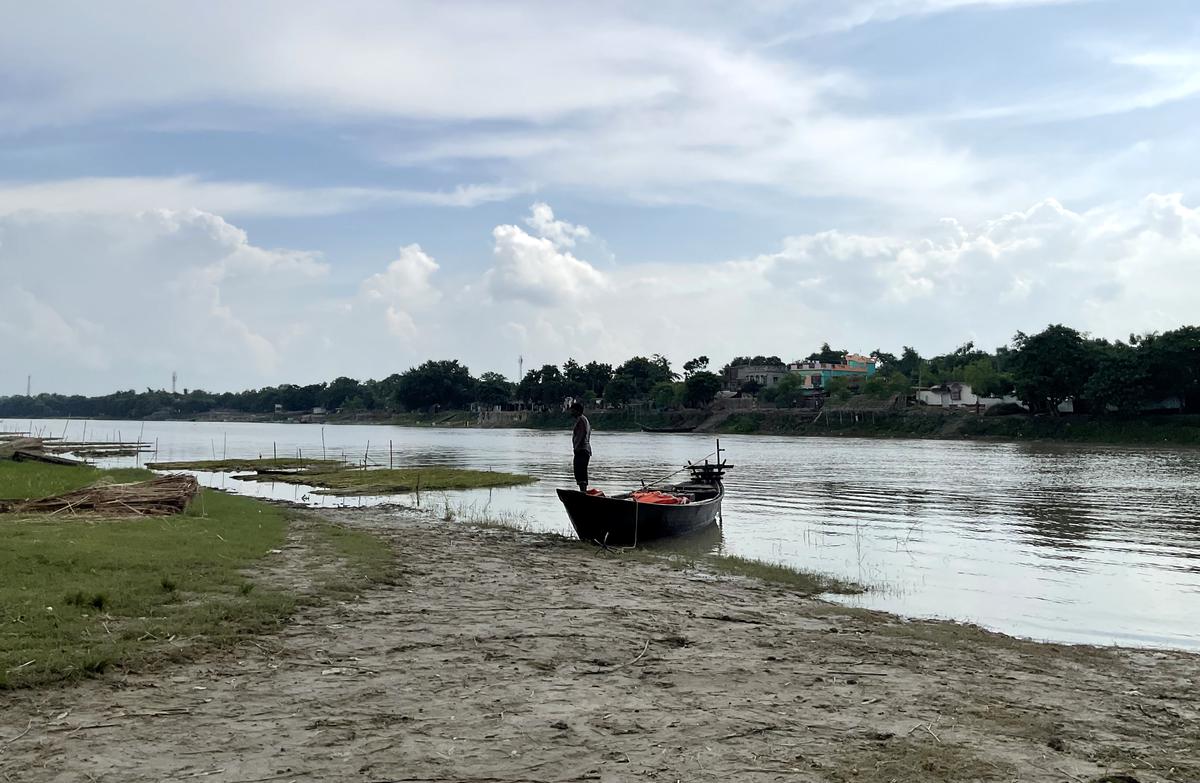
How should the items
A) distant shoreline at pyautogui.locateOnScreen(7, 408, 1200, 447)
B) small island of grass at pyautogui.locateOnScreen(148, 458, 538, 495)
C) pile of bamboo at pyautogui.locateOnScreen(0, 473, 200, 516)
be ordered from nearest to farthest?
pile of bamboo at pyautogui.locateOnScreen(0, 473, 200, 516) < small island of grass at pyautogui.locateOnScreen(148, 458, 538, 495) < distant shoreline at pyautogui.locateOnScreen(7, 408, 1200, 447)

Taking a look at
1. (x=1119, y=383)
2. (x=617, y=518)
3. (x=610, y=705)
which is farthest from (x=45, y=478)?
(x=1119, y=383)

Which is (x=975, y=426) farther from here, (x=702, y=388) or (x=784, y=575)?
(x=784, y=575)

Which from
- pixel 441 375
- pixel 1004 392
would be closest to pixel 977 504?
pixel 1004 392

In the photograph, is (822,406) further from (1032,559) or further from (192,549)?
(192,549)

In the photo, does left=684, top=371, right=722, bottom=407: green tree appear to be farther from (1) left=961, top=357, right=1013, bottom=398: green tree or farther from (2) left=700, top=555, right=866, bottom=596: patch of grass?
(2) left=700, top=555, right=866, bottom=596: patch of grass

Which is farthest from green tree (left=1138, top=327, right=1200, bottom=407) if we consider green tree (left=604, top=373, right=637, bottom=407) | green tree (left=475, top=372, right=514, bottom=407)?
green tree (left=475, top=372, right=514, bottom=407)

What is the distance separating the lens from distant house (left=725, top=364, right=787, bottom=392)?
13712cm

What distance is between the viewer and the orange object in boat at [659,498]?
19.0 m

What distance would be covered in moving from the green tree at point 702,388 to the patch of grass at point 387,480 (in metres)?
82.0

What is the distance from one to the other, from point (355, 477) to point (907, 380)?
3498 inches

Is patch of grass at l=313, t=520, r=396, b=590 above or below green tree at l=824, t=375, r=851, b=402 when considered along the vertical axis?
below

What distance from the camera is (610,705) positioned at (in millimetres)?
6492

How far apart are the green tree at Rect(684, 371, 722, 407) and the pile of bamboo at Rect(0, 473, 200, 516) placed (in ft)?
341

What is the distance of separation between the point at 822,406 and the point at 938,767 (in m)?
105
